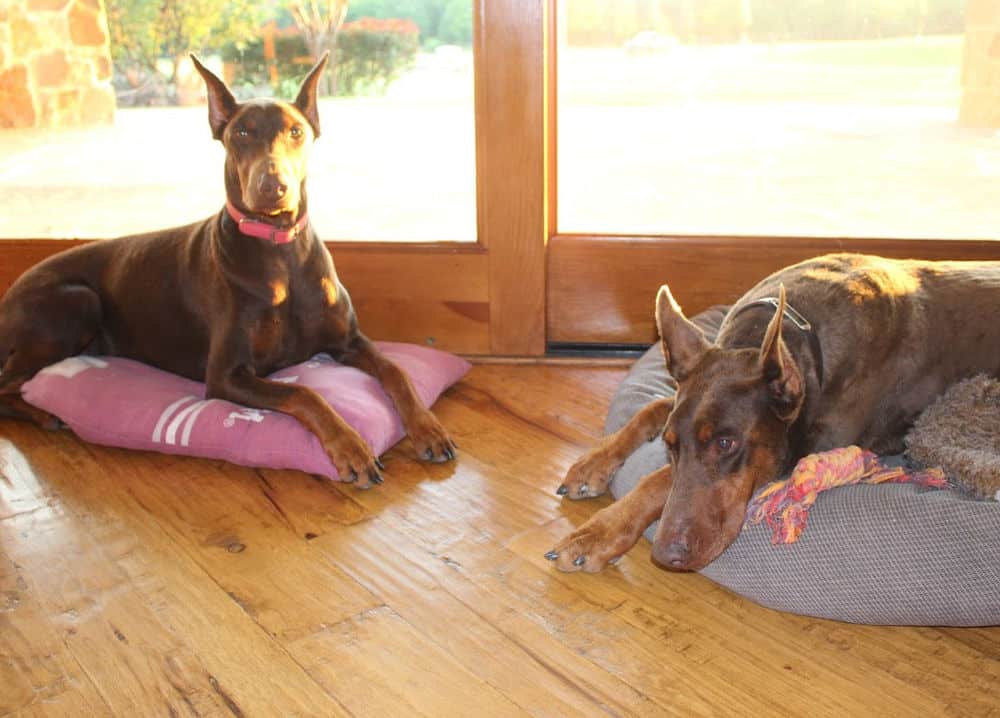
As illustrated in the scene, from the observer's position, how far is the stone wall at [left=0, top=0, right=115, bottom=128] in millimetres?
4066

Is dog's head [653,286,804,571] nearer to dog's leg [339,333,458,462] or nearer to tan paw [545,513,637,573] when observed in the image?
tan paw [545,513,637,573]

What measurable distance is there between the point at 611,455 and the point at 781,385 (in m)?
0.74

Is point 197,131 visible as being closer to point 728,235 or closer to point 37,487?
point 37,487

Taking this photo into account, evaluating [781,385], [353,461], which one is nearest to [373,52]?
[353,461]

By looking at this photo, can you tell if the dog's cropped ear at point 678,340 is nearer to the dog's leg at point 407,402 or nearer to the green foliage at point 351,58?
the dog's leg at point 407,402

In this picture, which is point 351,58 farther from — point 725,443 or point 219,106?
point 725,443

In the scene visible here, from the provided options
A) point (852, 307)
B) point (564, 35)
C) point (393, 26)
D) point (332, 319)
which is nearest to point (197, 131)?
point (393, 26)

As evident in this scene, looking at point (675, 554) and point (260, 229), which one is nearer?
point (675, 554)

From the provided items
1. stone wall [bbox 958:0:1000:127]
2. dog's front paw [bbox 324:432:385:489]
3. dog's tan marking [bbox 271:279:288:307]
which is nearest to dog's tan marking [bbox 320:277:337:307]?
dog's tan marking [bbox 271:279:288:307]

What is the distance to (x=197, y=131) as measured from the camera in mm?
4121

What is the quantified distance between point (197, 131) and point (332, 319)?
4.31ft

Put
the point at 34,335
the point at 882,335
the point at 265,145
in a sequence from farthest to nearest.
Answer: the point at 34,335 → the point at 265,145 → the point at 882,335

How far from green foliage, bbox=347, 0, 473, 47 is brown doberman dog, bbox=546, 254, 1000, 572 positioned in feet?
5.48

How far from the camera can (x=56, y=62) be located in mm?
4129
